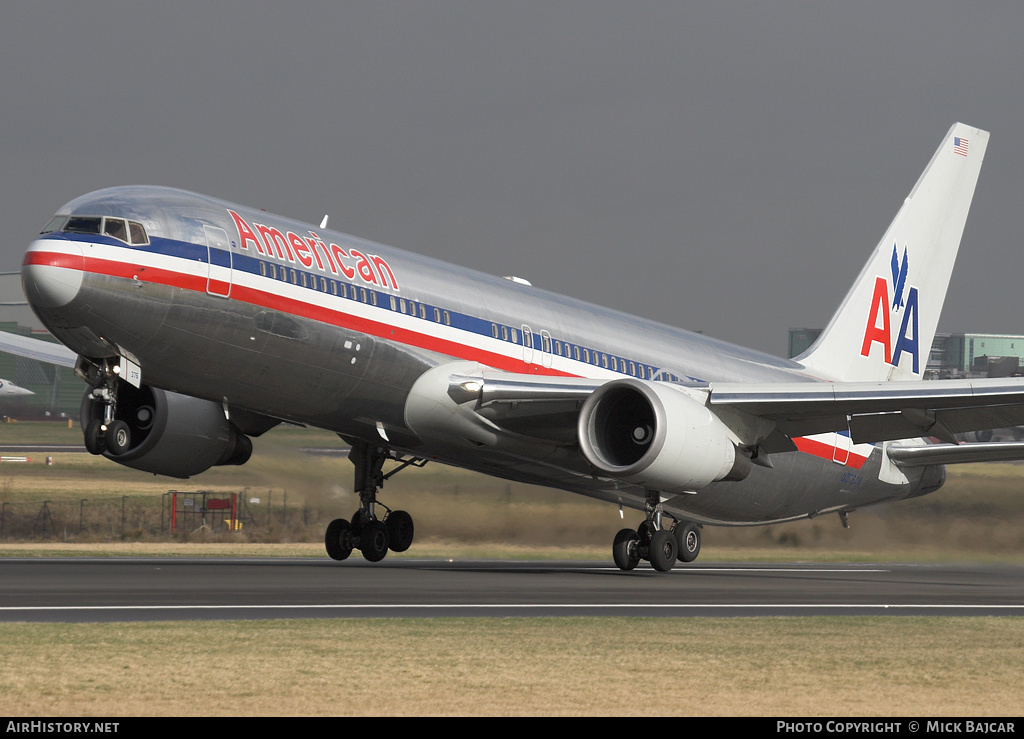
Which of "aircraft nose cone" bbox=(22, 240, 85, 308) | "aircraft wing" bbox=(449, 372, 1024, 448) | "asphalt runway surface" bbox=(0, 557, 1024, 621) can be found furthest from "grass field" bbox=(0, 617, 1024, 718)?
"aircraft wing" bbox=(449, 372, 1024, 448)

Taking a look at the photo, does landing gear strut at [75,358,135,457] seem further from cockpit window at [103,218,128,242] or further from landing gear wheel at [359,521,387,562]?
landing gear wheel at [359,521,387,562]

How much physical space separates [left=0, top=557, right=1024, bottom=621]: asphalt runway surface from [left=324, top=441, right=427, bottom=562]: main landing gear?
0.49 metres

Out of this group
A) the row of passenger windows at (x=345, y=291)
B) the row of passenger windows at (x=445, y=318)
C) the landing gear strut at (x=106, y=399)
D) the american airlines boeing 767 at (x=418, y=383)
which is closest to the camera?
the american airlines boeing 767 at (x=418, y=383)

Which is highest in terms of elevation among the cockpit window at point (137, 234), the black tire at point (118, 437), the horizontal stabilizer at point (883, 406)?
the cockpit window at point (137, 234)

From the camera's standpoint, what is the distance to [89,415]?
943 inches

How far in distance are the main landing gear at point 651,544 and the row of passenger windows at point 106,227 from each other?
11.2 meters

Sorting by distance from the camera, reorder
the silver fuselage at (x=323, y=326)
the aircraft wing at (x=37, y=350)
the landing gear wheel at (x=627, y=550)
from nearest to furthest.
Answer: the silver fuselage at (x=323, y=326)
the landing gear wheel at (x=627, y=550)
the aircraft wing at (x=37, y=350)

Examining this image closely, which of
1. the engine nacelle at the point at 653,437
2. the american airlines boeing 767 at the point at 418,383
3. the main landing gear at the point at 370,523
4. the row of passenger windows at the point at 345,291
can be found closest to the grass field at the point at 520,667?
the engine nacelle at the point at 653,437

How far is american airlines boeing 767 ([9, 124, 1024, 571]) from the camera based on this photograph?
19.9m

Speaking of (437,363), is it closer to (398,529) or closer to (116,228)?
(116,228)

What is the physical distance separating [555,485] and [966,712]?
57.2ft

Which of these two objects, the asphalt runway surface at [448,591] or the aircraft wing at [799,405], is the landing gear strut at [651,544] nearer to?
the asphalt runway surface at [448,591]

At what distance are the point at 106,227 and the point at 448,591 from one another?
7575 mm

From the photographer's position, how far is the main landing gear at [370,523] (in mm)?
27547
